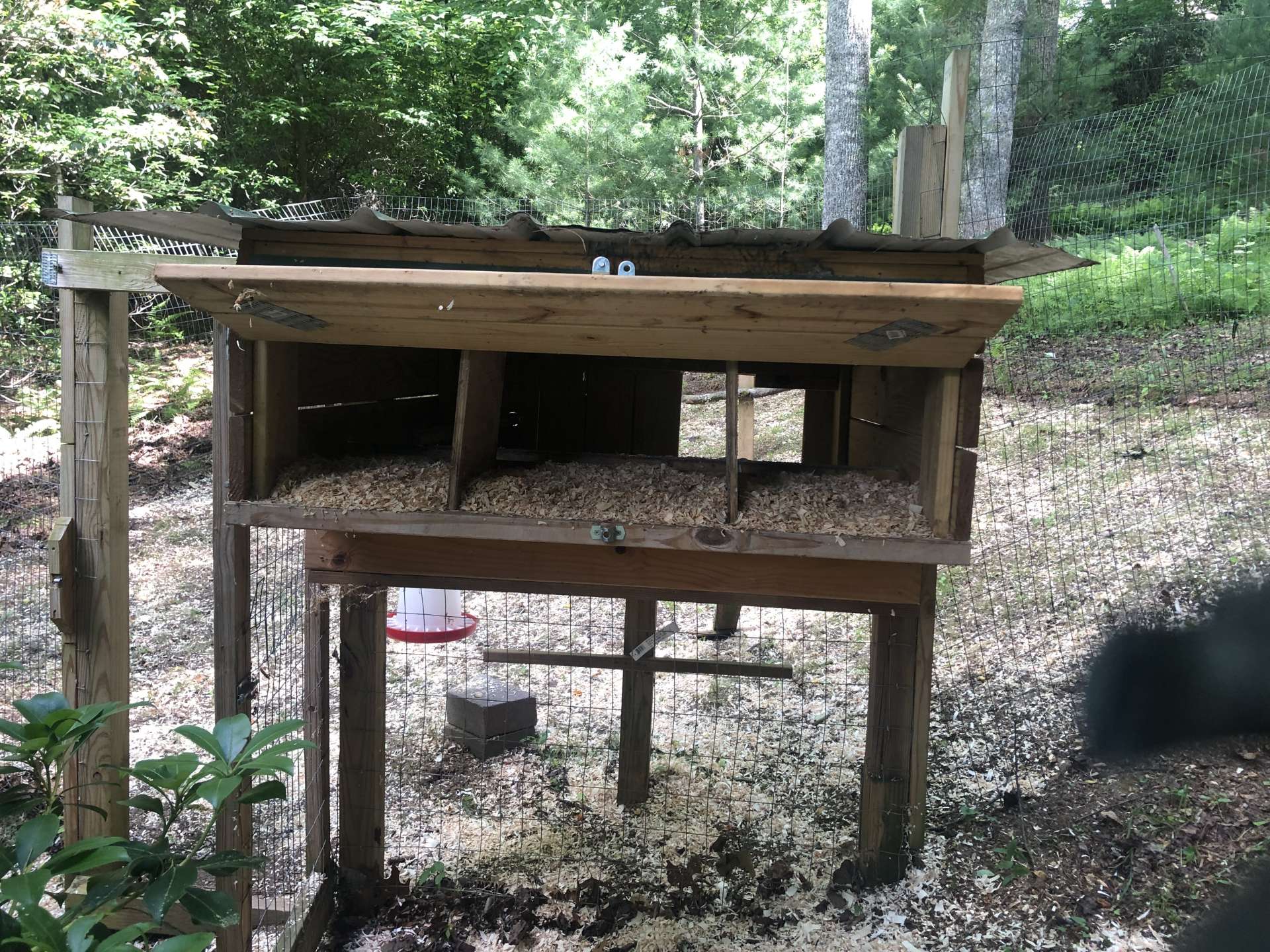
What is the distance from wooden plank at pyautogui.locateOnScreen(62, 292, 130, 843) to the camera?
6.98ft

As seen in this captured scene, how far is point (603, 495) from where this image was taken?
2.00m

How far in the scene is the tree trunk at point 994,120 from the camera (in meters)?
5.23

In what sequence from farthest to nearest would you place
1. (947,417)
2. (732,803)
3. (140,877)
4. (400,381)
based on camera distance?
(732,803)
(400,381)
(947,417)
(140,877)

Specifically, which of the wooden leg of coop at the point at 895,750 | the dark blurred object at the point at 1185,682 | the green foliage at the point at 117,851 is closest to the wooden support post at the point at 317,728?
the green foliage at the point at 117,851

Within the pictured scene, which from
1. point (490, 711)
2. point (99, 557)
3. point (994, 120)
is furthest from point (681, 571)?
point (994, 120)

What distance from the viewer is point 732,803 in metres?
3.37

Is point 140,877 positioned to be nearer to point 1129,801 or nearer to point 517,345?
point 517,345

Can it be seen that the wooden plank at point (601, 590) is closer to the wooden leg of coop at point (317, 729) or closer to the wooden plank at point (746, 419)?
the wooden leg of coop at point (317, 729)

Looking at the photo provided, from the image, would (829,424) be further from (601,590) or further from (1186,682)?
(1186,682)

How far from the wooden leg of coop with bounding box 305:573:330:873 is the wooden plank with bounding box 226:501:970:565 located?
2.23 feet

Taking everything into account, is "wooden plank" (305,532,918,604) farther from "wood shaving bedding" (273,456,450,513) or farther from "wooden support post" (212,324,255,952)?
"wooden support post" (212,324,255,952)

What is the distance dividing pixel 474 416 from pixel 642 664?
146 cm

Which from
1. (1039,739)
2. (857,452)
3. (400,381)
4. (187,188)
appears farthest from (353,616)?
(187,188)

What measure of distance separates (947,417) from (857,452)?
32.9 inches
